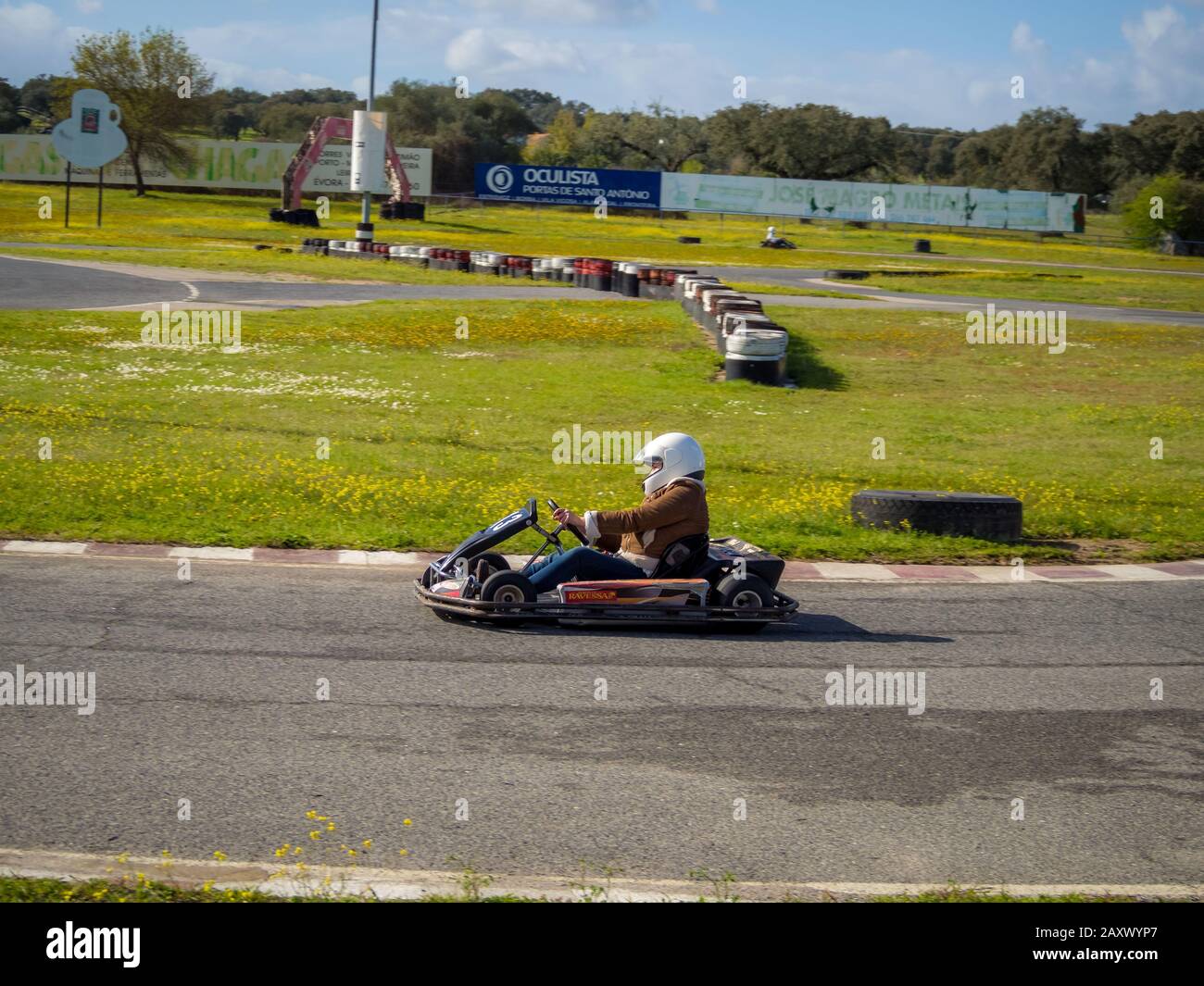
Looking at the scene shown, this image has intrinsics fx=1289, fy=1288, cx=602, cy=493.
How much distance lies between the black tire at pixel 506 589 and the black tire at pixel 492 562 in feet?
0.52

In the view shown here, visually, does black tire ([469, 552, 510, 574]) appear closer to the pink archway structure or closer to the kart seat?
the kart seat

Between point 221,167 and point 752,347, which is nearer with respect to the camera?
point 752,347

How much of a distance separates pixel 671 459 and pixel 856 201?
59.5m

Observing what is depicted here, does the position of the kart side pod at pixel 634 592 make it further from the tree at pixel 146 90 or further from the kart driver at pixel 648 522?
the tree at pixel 146 90

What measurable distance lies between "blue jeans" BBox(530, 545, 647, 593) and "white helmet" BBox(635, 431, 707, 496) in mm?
523

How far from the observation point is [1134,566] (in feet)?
33.9

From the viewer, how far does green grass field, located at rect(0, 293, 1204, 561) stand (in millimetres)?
10680

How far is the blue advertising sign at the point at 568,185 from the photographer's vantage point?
6341 cm

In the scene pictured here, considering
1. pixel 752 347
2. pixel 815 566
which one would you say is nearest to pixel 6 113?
pixel 752 347

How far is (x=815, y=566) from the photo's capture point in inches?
397

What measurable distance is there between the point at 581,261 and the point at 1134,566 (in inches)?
894

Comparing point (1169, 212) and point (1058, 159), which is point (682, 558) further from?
point (1058, 159)

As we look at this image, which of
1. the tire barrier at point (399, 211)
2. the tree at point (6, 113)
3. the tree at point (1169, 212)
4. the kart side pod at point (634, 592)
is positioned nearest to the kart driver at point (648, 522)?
the kart side pod at point (634, 592)
